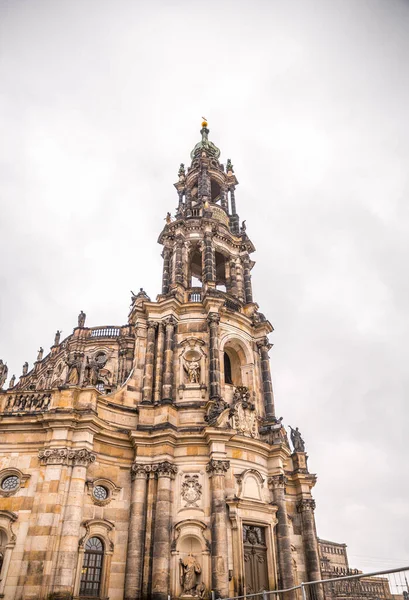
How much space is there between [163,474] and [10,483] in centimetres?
683

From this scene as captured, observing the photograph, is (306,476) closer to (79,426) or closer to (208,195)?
(79,426)

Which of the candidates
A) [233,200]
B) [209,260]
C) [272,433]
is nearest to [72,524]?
[272,433]

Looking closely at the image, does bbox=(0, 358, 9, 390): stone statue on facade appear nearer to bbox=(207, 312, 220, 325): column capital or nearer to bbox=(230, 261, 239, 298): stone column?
A: bbox=(207, 312, 220, 325): column capital

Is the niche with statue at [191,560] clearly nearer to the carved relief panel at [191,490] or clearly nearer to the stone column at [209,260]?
the carved relief panel at [191,490]

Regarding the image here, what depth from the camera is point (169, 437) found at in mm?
22172

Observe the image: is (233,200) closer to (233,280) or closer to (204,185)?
(204,185)

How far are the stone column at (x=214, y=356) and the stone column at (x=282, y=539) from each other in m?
5.61

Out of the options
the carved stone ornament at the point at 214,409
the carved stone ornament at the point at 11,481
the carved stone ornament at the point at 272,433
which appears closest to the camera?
the carved stone ornament at the point at 11,481

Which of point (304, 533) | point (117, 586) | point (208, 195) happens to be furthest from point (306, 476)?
point (208, 195)

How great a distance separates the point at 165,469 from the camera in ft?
70.5

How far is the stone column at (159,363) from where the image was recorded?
24.3 metres

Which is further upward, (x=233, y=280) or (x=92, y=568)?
(x=233, y=280)

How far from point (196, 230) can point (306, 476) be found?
18253 millimetres

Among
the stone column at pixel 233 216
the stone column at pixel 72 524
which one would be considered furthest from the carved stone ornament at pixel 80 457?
the stone column at pixel 233 216
